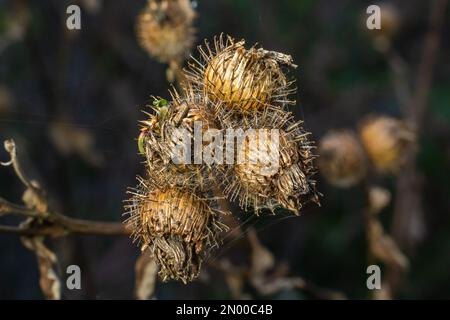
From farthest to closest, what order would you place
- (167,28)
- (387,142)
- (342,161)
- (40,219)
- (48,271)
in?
(387,142) → (342,161) → (167,28) → (48,271) → (40,219)

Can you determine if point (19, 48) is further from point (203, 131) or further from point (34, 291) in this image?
point (203, 131)

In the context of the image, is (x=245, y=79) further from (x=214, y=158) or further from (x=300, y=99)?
(x=300, y=99)

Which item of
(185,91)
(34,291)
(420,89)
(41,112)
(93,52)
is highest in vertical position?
(93,52)

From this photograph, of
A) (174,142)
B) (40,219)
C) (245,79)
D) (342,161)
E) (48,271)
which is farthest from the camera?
(342,161)

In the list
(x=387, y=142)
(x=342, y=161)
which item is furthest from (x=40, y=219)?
(x=387, y=142)

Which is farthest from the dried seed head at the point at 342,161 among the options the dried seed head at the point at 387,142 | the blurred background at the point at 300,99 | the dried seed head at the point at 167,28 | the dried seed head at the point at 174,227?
the dried seed head at the point at 174,227

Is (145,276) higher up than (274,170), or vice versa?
(274,170)

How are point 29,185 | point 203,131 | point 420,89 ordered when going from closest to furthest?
point 203,131
point 29,185
point 420,89

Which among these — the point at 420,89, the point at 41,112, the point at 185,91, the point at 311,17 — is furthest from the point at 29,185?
the point at 311,17
